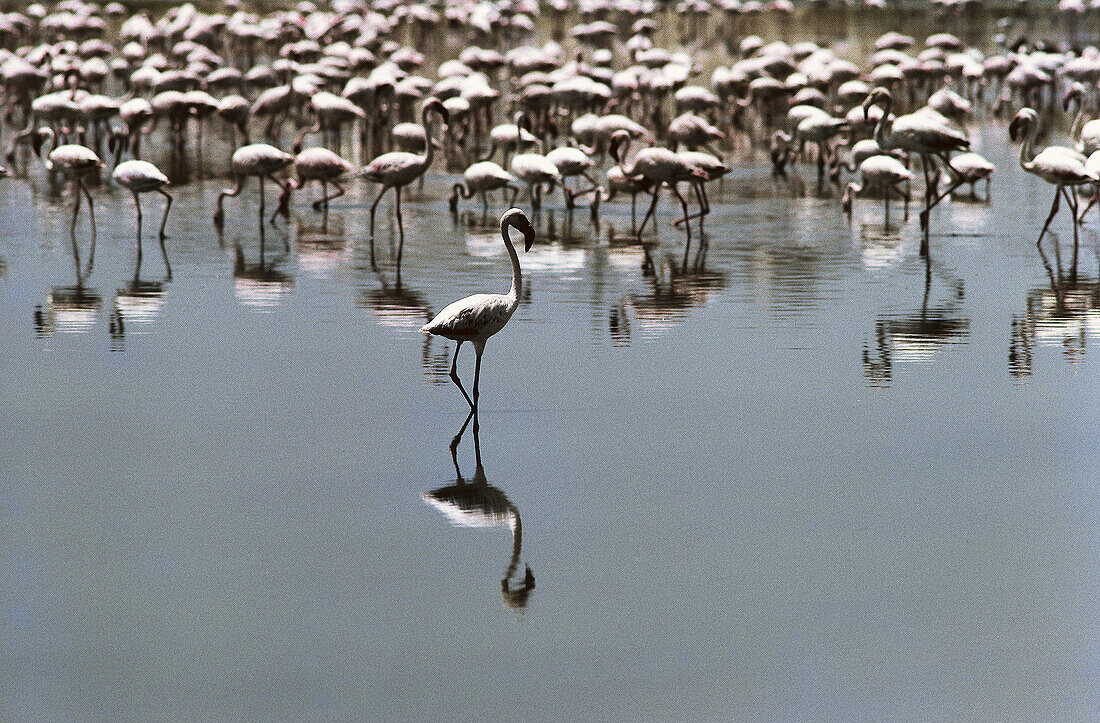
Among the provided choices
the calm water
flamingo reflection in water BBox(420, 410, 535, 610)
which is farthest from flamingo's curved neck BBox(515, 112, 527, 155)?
flamingo reflection in water BBox(420, 410, 535, 610)

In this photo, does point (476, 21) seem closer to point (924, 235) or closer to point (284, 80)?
point (284, 80)

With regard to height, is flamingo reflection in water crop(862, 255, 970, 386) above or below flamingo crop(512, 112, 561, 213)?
below

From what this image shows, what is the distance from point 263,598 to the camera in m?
5.93

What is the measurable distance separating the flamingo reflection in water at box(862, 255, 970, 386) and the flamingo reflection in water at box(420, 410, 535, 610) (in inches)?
121

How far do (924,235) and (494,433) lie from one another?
8847 mm

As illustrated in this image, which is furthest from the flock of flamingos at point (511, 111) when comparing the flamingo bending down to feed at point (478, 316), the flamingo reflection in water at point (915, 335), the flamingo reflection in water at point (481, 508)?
the flamingo reflection in water at point (915, 335)

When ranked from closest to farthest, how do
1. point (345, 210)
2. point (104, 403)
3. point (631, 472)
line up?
point (631, 472)
point (104, 403)
point (345, 210)

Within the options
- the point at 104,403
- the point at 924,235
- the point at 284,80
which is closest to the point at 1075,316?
the point at 924,235

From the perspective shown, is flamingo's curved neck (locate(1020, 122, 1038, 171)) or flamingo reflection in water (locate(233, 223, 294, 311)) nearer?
flamingo reflection in water (locate(233, 223, 294, 311))

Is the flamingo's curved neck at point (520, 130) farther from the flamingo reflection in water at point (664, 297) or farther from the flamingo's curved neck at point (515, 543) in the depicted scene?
the flamingo's curved neck at point (515, 543)

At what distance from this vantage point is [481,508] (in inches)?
277

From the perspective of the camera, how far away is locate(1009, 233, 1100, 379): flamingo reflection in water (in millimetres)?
10242

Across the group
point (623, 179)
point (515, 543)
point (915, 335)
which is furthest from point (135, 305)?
point (515, 543)

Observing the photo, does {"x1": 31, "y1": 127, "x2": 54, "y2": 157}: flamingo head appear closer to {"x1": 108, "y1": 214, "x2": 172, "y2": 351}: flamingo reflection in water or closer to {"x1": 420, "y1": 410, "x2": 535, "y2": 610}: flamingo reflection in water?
{"x1": 108, "y1": 214, "x2": 172, "y2": 351}: flamingo reflection in water
